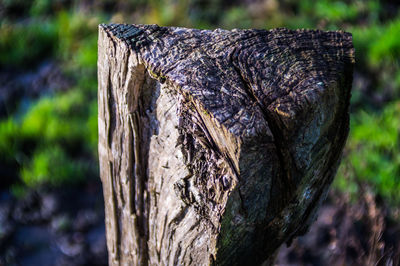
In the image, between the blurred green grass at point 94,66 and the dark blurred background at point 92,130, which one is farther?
the blurred green grass at point 94,66

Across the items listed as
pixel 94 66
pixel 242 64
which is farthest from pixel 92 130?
pixel 242 64

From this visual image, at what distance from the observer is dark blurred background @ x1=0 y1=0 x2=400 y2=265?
240 cm

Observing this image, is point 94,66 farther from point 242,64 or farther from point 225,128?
point 225,128

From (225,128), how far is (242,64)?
0.24 meters

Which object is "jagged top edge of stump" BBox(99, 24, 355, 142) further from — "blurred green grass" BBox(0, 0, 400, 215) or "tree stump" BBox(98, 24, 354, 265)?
"blurred green grass" BBox(0, 0, 400, 215)

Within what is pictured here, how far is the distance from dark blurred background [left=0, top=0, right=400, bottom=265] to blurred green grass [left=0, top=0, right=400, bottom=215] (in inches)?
0.4

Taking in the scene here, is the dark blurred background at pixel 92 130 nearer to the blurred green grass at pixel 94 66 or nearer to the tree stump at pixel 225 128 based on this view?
the blurred green grass at pixel 94 66

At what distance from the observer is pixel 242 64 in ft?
3.32

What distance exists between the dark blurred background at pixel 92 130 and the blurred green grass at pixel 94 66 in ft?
0.04

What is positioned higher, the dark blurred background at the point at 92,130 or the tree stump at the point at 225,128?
the tree stump at the point at 225,128

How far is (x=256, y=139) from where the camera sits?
88 cm

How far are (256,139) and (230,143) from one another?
0.21 ft

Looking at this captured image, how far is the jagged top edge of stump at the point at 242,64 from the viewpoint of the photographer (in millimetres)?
909

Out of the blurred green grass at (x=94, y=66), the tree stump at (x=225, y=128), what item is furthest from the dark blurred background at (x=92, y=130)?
the tree stump at (x=225, y=128)
